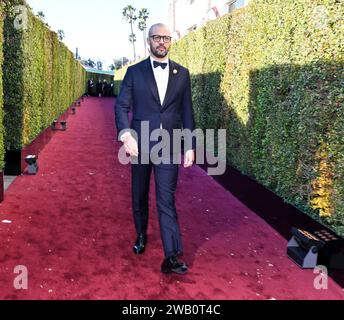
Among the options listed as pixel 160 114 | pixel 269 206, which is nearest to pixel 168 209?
pixel 160 114

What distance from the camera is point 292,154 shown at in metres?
4.95

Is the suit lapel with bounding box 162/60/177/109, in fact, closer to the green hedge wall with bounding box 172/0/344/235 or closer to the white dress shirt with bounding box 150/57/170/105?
the white dress shirt with bounding box 150/57/170/105

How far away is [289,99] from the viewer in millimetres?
5066

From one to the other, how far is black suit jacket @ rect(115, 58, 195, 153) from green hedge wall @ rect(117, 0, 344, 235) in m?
1.65

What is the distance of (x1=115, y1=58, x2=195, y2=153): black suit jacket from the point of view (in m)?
3.69

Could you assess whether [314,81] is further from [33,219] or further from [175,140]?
[33,219]

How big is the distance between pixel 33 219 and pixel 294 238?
126 inches

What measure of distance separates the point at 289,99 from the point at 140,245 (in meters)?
2.69

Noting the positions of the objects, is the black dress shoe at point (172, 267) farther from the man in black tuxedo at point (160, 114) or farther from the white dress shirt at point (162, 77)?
the white dress shirt at point (162, 77)

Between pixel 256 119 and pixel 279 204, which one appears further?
pixel 256 119

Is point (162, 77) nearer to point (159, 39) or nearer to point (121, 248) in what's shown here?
point (159, 39)
